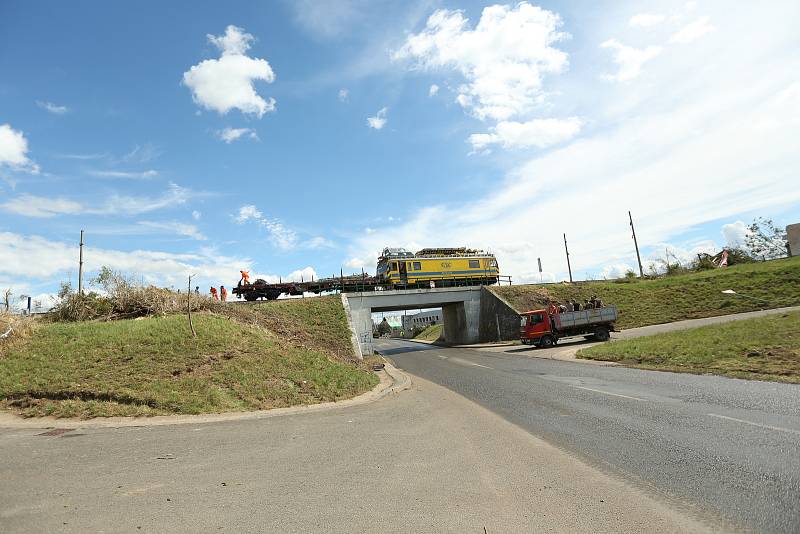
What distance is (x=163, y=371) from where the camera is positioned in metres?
12.3

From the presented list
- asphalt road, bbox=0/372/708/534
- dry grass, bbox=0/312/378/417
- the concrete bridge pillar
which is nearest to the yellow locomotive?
the concrete bridge pillar

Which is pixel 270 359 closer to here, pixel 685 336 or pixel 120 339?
pixel 120 339

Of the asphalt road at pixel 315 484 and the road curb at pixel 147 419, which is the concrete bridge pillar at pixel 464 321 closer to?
the road curb at pixel 147 419

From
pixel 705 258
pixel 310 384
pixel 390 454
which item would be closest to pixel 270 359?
pixel 310 384

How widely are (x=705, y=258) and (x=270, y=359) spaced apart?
→ 61986mm

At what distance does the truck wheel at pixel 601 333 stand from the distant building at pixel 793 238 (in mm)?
48858

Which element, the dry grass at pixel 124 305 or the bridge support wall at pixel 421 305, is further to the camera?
the bridge support wall at pixel 421 305

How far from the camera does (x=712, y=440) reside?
20.5ft

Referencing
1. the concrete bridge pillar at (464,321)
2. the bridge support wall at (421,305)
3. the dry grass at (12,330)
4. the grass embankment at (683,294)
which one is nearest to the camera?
the dry grass at (12,330)

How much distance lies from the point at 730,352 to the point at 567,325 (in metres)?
13.0

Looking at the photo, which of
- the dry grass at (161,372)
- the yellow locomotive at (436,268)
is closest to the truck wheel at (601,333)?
the yellow locomotive at (436,268)

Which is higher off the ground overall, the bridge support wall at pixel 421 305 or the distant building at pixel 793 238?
the distant building at pixel 793 238

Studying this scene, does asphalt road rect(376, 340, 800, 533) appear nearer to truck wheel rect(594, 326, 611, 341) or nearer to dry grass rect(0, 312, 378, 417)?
dry grass rect(0, 312, 378, 417)

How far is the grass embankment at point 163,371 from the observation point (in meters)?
10.6
